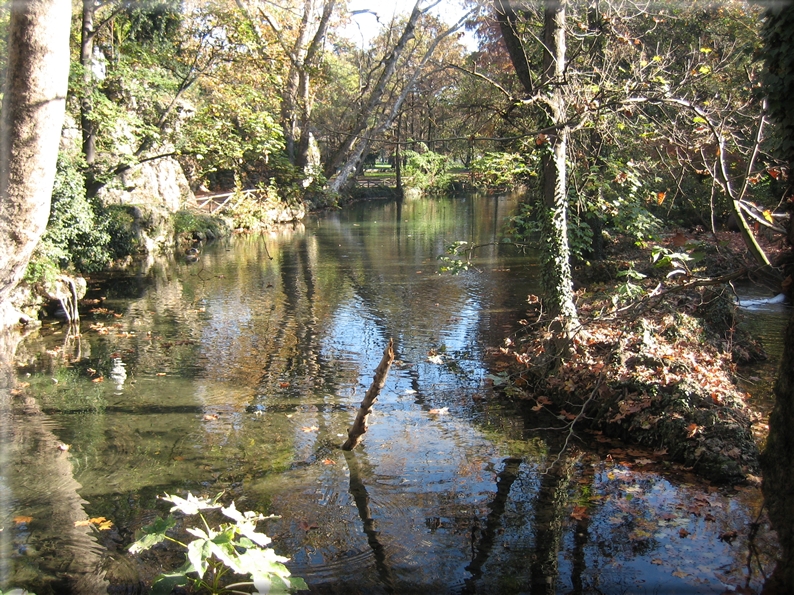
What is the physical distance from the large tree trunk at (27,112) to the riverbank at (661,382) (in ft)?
13.6

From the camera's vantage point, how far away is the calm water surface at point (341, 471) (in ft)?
17.1

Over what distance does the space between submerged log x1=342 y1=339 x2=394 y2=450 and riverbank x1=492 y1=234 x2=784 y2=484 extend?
49.0 inches

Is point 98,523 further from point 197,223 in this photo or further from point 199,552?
point 197,223

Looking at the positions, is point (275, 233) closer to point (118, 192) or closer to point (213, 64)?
point (118, 192)

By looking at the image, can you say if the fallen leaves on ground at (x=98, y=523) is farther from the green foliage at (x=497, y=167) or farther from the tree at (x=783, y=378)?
the green foliage at (x=497, y=167)

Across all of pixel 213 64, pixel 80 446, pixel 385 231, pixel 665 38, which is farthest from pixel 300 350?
pixel 385 231

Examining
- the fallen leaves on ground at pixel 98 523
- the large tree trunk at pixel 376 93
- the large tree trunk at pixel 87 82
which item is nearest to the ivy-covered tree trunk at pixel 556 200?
the fallen leaves on ground at pixel 98 523

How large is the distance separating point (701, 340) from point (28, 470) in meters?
8.44

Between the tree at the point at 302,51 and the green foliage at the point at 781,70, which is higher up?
the tree at the point at 302,51

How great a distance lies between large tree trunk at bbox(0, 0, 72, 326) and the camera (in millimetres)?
4156

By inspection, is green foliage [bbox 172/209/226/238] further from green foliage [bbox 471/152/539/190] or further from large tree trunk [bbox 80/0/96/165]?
green foliage [bbox 471/152/539/190]

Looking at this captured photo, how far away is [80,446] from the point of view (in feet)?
24.6

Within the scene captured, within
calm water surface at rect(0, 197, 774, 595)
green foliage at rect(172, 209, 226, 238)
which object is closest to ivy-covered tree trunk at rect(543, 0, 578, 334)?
calm water surface at rect(0, 197, 774, 595)

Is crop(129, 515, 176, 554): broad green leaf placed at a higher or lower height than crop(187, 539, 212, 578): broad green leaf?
lower
